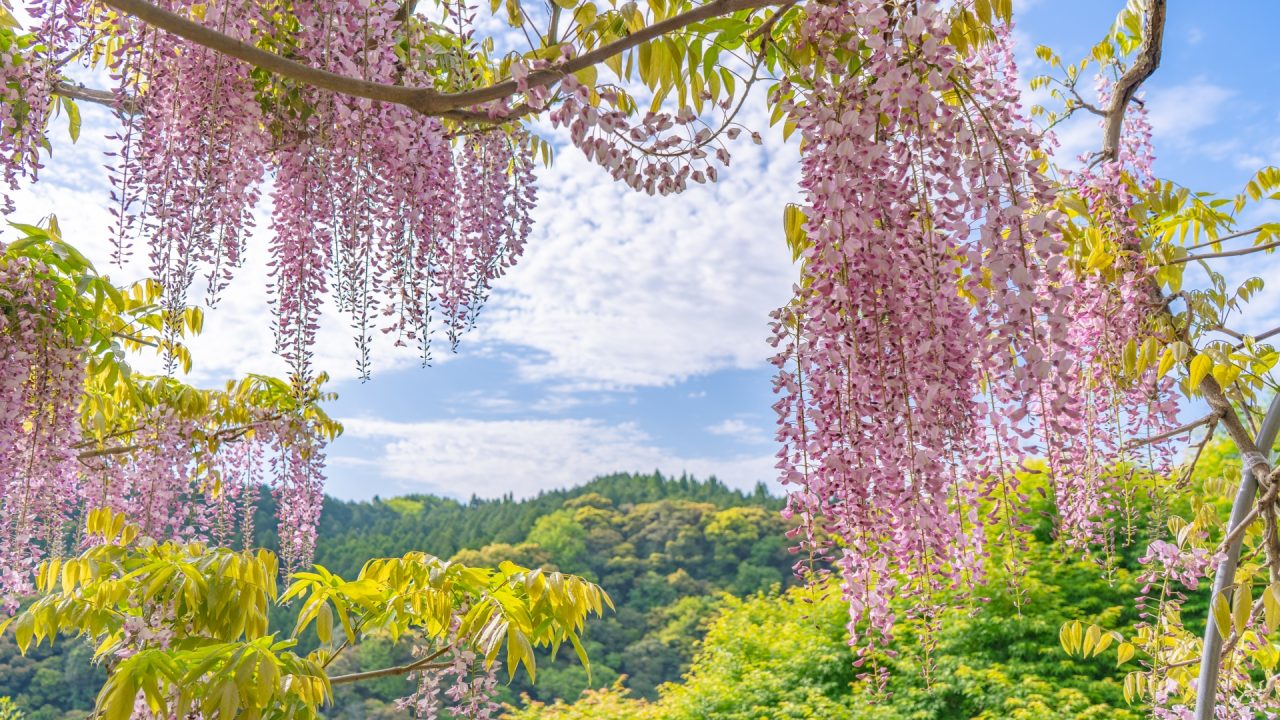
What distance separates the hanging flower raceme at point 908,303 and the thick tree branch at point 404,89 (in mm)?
182

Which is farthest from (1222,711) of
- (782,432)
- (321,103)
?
(321,103)

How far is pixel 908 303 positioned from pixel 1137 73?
1634 mm

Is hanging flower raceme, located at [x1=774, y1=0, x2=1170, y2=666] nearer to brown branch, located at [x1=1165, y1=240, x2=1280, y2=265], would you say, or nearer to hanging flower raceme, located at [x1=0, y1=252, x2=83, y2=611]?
brown branch, located at [x1=1165, y1=240, x2=1280, y2=265]

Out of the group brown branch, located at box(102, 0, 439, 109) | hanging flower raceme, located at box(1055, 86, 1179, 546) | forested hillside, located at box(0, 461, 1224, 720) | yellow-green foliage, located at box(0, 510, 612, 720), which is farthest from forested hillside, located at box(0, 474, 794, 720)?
brown branch, located at box(102, 0, 439, 109)

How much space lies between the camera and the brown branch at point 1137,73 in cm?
240

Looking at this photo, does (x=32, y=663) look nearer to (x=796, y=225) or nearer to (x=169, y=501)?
(x=169, y=501)

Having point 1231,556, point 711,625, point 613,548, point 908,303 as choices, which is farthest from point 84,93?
point 613,548

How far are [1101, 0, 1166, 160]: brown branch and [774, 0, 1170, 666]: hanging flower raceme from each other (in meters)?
1.32

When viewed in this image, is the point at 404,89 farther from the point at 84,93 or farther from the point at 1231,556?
the point at 1231,556

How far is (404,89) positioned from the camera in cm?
138

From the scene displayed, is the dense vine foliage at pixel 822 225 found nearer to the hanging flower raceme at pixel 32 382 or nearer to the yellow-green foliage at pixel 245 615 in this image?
the hanging flower raceme at pixel 32 382

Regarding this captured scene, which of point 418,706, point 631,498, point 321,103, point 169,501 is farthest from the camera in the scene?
point 631,498

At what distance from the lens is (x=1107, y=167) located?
8.38 ft

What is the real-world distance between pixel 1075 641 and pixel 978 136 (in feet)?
6.52
